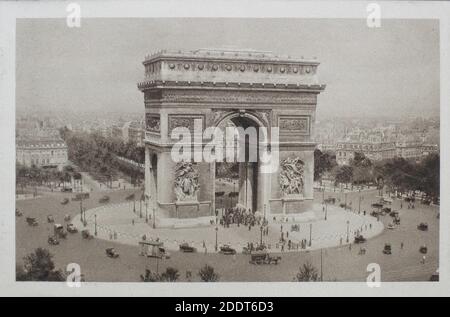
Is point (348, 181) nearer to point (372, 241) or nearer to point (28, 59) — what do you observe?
point (372, 241)

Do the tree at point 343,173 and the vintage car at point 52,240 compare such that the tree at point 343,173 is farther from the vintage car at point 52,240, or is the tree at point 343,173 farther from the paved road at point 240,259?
the vintage car at point 52,240

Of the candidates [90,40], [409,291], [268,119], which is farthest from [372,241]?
[90,40]

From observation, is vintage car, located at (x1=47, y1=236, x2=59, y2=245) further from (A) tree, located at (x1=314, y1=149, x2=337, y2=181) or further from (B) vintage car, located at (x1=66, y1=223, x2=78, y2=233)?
(A) tree, located at (x1=314, y1=149, x2=337, y2=181)

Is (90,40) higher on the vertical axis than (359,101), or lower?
higher
